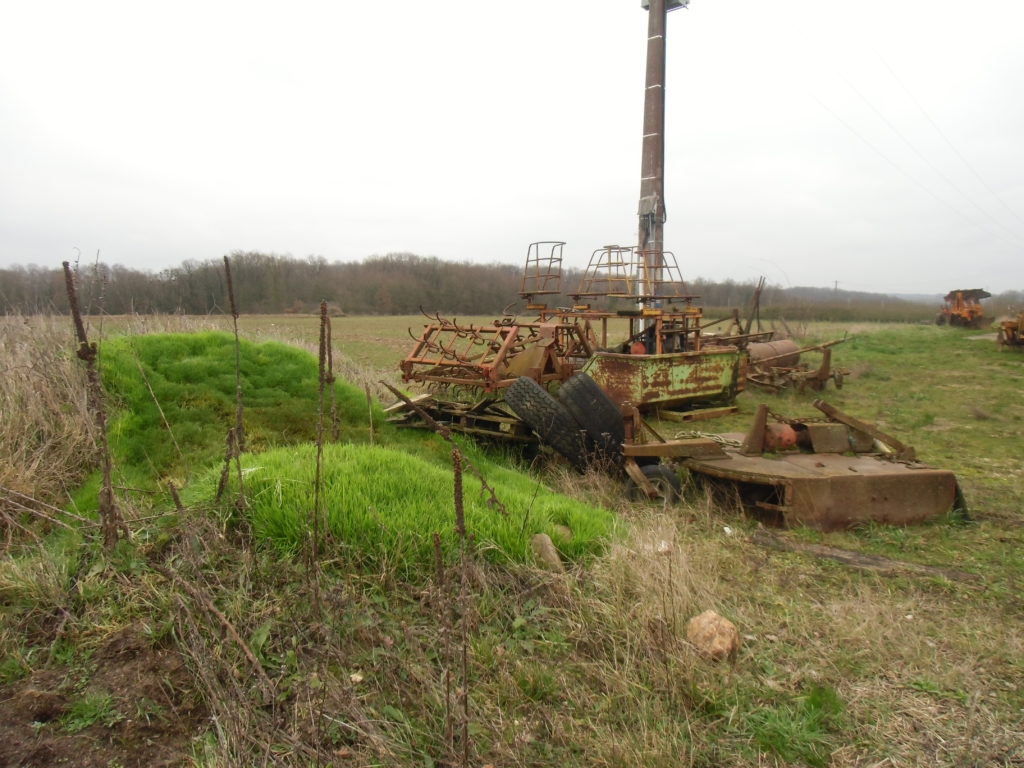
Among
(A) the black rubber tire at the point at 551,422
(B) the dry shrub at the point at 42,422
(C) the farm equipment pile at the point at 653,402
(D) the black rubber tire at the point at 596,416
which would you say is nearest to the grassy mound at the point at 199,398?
(B) the dry shrub at the point at 42,422

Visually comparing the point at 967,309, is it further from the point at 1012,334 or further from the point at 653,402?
the point at 653,402

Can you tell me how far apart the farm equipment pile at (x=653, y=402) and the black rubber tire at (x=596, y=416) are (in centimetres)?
1

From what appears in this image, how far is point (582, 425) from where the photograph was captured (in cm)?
611

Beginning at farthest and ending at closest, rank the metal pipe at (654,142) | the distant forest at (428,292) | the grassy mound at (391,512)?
the distant forest at (428,292) → the metal pipe at (654,142) → the grassy mound at (391,512)

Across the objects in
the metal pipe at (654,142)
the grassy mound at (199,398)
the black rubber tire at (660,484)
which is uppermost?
the metal pipe at (654,142)

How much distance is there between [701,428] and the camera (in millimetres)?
9500

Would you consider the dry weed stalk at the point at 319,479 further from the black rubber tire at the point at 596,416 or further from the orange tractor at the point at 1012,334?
the orange tractor at the point at 1012,334

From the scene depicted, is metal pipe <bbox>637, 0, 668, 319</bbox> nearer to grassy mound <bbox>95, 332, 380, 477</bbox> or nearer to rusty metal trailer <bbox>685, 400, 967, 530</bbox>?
rusty metal trailer <bbox>685, 400, 967, 530</bbox>

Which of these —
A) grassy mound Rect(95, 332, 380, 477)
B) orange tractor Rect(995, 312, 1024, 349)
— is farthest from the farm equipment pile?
orange tractor Rect(995, 312, 1024, 349)

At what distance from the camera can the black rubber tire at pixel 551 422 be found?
6.11 m

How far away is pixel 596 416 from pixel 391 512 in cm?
281

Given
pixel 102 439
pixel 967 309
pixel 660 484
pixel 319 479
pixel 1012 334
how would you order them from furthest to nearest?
pixel 967 309
pixel 1012 334
pixel 660 484
pixel 102 439
pixel 319 479

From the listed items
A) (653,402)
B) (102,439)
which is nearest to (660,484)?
(653,402)

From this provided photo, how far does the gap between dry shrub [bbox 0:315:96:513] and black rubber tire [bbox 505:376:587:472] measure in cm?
357
